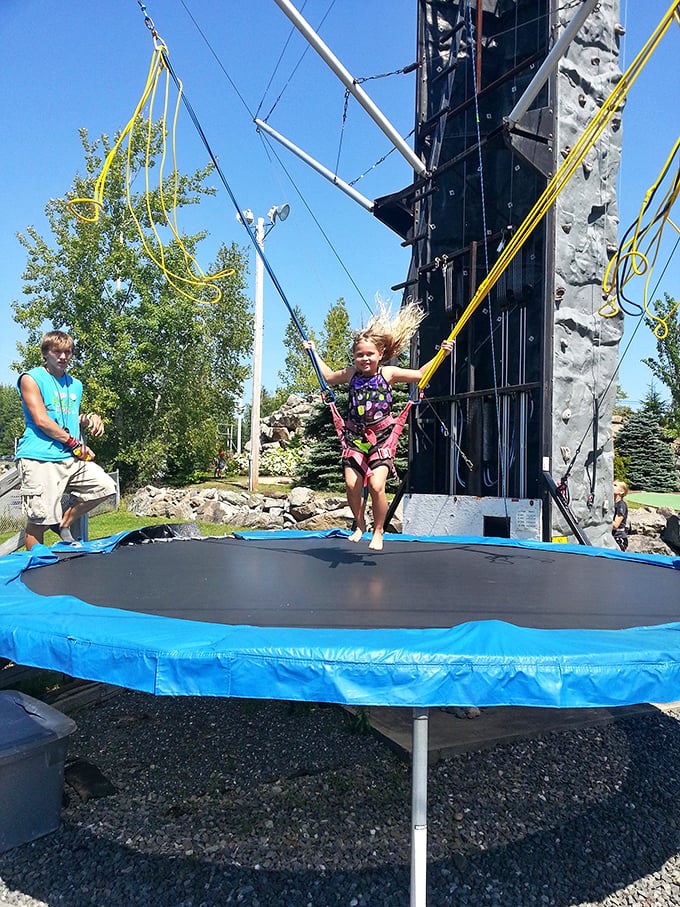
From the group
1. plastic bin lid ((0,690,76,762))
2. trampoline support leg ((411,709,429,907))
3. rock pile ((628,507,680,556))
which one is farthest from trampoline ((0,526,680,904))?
rock pile ((628,507,680,556))

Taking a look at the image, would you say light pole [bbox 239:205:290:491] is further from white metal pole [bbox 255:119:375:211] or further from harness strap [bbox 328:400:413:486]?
harness strap [bbox 328:400:413:486]

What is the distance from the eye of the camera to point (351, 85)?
4.22 m

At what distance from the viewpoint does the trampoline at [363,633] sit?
3.50ft

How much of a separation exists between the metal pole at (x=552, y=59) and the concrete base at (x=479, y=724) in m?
2.84

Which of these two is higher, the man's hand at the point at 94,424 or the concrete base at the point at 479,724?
the man's hand at the point at 94,424

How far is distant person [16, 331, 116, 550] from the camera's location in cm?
246

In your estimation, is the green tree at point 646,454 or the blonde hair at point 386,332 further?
the green tree at point 646,454

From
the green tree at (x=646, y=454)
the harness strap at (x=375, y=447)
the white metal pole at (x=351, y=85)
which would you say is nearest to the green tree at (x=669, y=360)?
the green tree at (x=646, y=454)

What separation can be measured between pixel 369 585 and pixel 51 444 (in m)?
1.40

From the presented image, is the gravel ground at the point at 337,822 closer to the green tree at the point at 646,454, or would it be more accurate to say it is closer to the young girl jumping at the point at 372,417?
the young girl jumping at the point at 372,417

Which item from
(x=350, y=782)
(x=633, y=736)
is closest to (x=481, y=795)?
(x=350, y=782)

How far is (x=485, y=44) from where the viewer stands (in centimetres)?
450

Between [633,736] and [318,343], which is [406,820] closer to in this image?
[633,736]

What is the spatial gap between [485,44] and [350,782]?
476 centimetres
